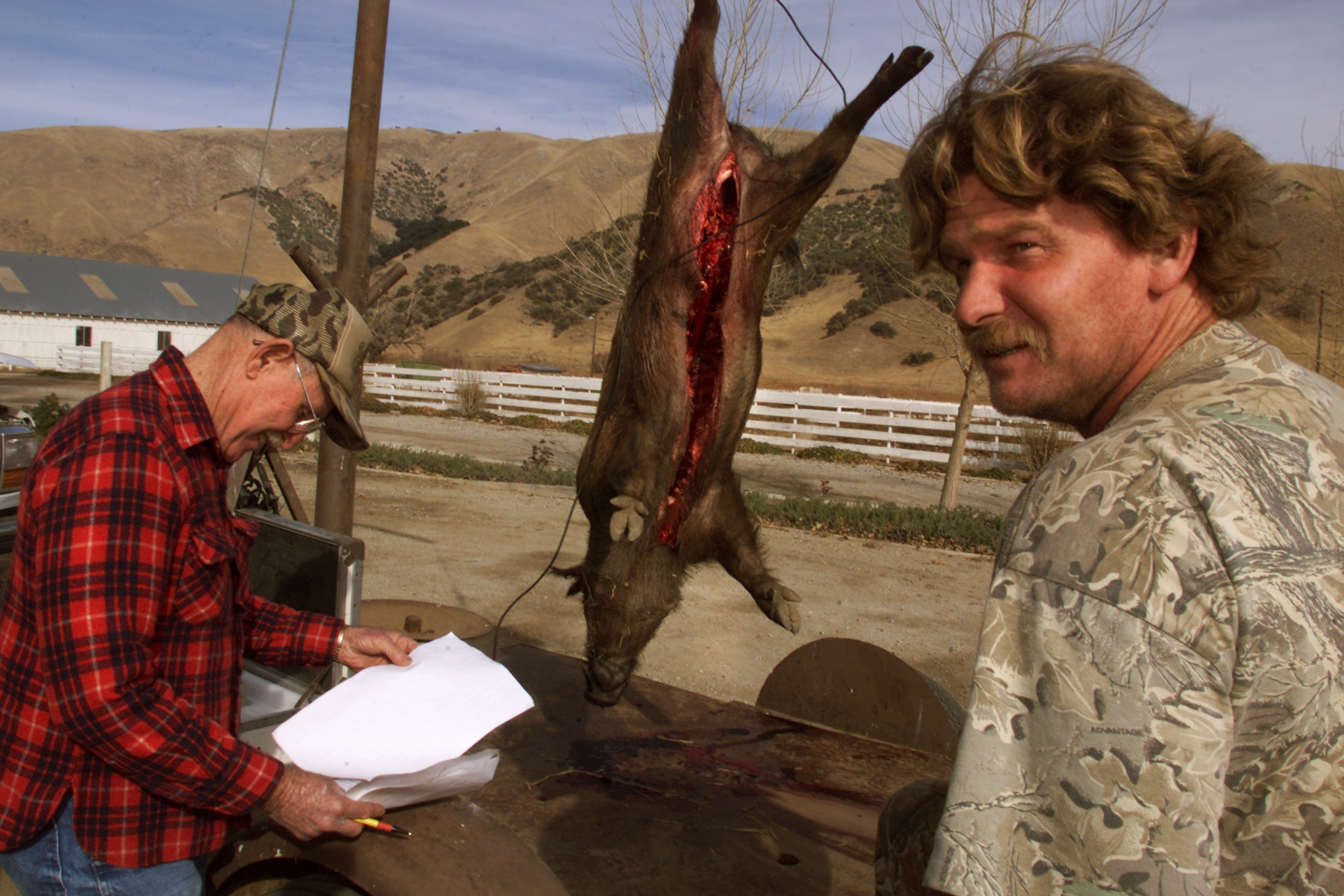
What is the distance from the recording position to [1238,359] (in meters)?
1.17

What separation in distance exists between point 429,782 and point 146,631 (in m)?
0.62

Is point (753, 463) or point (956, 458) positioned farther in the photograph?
point (753, 463)

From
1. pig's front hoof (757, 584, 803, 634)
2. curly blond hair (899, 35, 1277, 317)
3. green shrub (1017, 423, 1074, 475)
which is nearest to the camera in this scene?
curly blond hair (899, 35, 1277, 317)

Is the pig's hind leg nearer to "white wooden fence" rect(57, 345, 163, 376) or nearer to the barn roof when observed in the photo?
"white wooden fence" rect(57, 345, 163, 376)

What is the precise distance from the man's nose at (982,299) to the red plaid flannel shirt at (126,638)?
1.51 meters

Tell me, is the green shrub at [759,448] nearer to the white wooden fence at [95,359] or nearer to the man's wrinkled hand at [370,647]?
the man's wrinkled hand at [370,647]

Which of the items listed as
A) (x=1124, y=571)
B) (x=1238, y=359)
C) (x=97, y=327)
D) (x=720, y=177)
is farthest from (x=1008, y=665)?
(x=97, y=327)

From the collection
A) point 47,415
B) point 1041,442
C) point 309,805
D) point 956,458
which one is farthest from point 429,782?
point 47,415

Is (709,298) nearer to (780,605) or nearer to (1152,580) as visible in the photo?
(780,605)

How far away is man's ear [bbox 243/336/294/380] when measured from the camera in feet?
6.33

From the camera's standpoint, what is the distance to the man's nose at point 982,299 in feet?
4.43

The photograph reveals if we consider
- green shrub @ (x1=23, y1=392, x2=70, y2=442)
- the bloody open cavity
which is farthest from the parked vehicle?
green shrub @ (x1=23, y1=392, x2=70, y2=442)

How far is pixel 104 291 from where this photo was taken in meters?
45.0

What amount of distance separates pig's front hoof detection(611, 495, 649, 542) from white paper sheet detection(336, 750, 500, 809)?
75 centimetres
